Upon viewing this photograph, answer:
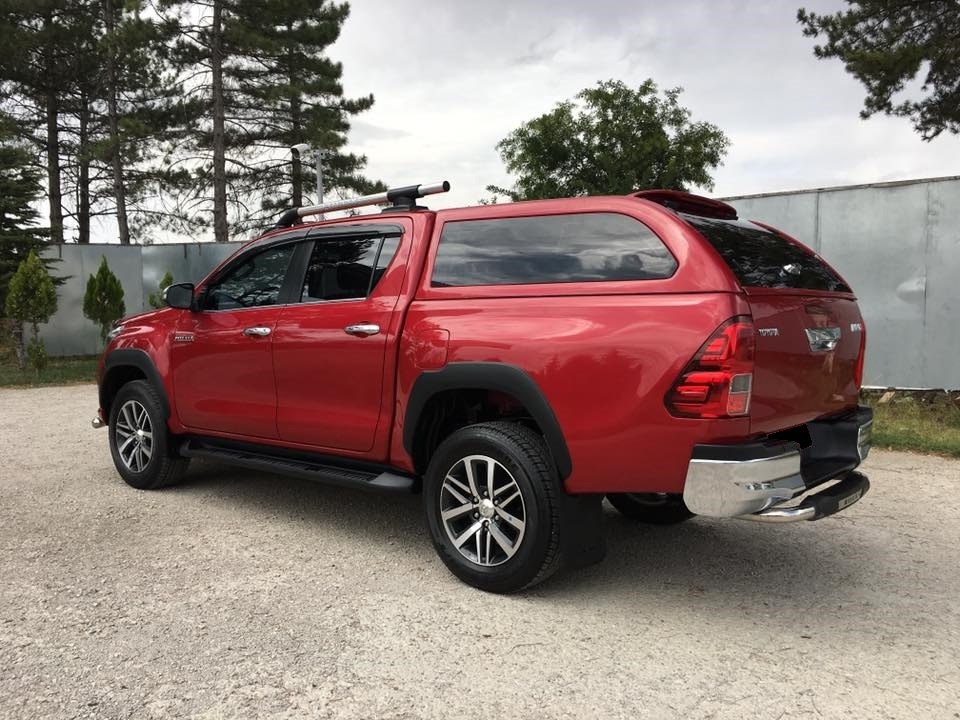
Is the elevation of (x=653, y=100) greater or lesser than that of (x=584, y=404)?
greater

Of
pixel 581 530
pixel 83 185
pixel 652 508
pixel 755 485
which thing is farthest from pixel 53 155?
pixel 755 485

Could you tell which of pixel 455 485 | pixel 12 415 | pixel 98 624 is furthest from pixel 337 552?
pixel 12 415

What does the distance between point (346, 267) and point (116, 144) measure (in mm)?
21750

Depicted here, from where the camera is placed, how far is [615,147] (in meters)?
34.0

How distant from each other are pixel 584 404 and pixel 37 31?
2749 centimetres

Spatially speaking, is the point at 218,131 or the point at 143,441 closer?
the point at 143,441

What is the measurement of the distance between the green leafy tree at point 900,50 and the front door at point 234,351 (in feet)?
45.1

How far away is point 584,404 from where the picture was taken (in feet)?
11.0

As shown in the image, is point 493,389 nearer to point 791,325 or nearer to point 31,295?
point 791,325

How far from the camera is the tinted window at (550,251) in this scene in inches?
134

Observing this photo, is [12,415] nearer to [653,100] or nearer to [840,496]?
[840,496]

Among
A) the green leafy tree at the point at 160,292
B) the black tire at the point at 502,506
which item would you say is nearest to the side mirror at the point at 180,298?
the black tire at the point at 502,506

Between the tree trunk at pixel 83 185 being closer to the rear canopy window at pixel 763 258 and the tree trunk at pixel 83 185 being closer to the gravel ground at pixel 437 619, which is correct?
the gravel ground at pixel 437 619

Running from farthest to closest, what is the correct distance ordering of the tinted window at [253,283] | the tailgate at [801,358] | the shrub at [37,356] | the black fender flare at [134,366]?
1. the shrub at [37,356]
2. the black fender flare at [134,366]
3. the tinted window at [253,283]
4. the tailgate at [801,358]
